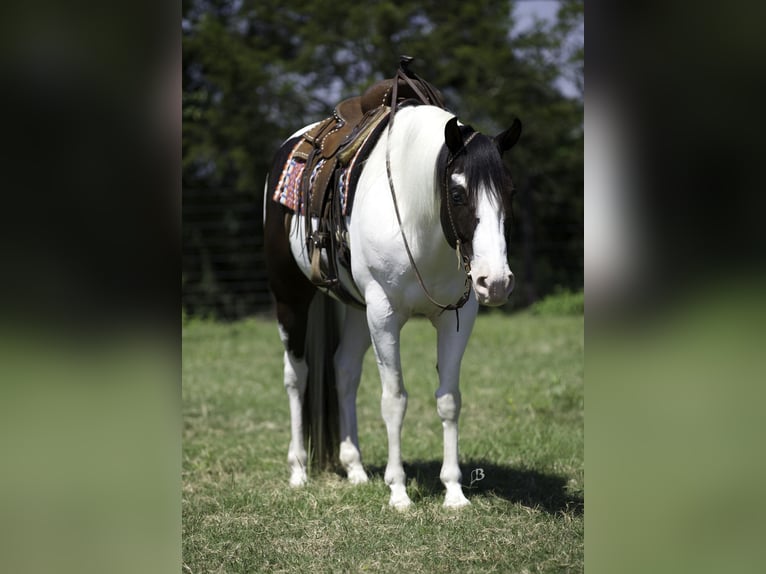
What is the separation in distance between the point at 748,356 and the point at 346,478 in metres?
3.10

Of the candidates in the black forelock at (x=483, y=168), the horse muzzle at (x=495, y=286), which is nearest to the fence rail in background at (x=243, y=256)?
the black forelock at (x=483, y=168)

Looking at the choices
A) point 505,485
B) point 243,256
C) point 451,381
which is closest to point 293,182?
point 451,381

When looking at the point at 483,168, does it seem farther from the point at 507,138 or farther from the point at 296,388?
the point at 296,388

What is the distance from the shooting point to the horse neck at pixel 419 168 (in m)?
3.35

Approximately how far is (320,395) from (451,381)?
1049mm

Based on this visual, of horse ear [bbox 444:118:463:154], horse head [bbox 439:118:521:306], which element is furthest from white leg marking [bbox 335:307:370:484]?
horse ear [bbox 444:118:463:154]

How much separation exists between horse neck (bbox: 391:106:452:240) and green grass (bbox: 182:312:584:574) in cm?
121

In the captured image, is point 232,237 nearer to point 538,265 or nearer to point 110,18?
point 538,265

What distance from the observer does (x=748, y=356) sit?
1.57 metres

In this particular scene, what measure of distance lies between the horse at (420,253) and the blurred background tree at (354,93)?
922 centimetres

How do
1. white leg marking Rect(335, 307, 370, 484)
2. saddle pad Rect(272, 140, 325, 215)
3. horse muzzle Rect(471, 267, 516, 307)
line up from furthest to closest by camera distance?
white leg marking Rect(335, 307, 370, 484) → saddle pad Rect(272, 140, 325, 215) → horse muzzle Rect(471, 267, 516, 307)

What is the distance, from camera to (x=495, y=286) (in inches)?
116

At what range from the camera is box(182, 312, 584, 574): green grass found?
2988 mm

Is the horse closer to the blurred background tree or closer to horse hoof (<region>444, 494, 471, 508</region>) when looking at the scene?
horse hoof (<region>444, 494, 471, 508</region>)
